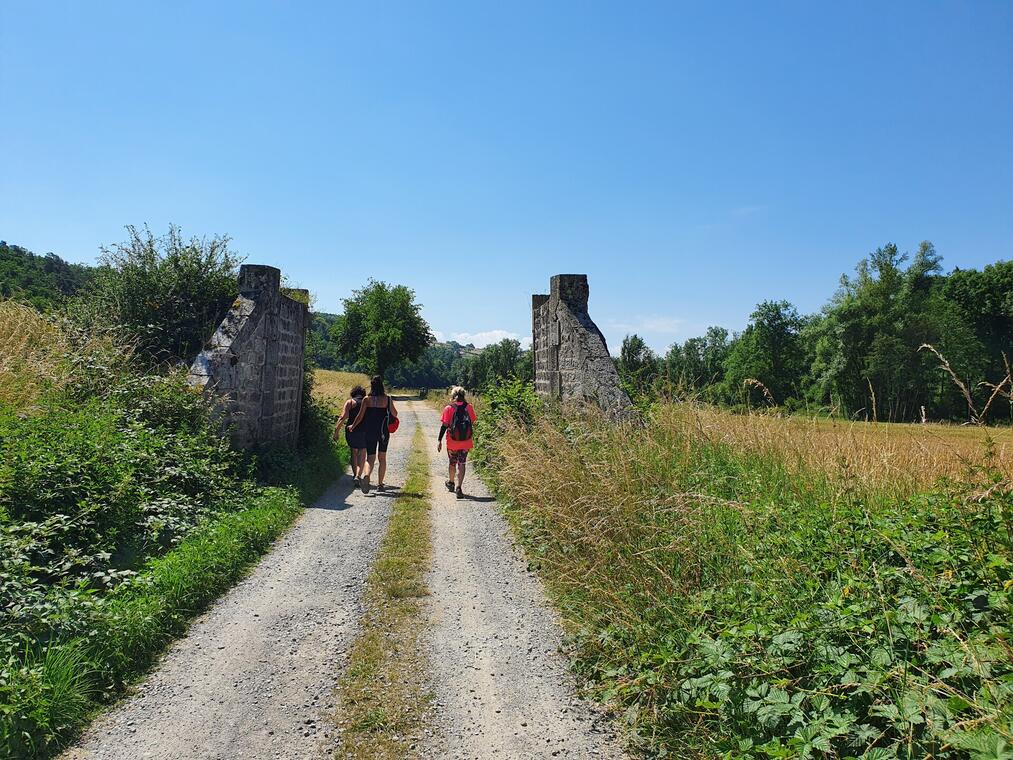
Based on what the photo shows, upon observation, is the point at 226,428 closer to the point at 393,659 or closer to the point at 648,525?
the point at 393,659

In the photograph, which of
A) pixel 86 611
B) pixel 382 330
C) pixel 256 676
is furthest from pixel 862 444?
pixel 382 330

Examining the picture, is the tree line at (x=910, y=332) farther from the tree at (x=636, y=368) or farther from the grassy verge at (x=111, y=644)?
the grassy verge at (x=111, y=644)

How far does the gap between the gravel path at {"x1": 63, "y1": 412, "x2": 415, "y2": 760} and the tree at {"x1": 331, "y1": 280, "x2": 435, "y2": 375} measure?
43026 millimetres

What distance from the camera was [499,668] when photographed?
4.25m

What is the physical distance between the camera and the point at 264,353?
11.0 m

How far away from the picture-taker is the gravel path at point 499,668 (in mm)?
3404

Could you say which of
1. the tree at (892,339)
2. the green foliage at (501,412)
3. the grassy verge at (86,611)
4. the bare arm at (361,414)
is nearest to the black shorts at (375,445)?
the bare arm at (361,414)

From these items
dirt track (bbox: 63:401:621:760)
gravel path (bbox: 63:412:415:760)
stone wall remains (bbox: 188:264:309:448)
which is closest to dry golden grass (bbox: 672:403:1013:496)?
dirt track (bbox: 63:401:621:760)

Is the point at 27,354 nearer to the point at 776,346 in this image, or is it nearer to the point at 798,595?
the point at 798,595

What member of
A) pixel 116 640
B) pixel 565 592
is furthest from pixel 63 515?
pixel 565 592

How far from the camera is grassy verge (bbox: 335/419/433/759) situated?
11.1 ft

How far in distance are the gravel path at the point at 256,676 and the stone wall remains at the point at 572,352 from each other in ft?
16.3

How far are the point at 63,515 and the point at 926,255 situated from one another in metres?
54.3

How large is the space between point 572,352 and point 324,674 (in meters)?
8.05
